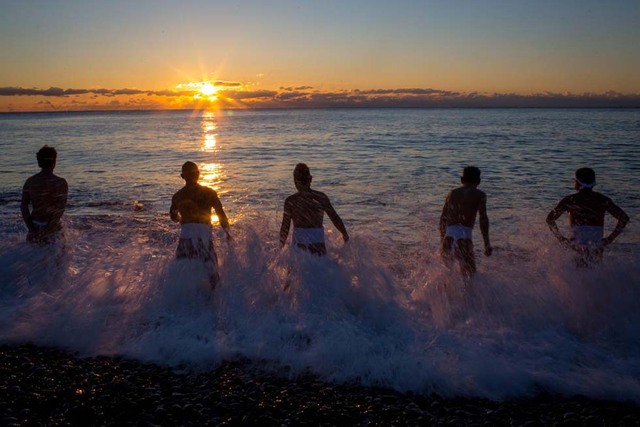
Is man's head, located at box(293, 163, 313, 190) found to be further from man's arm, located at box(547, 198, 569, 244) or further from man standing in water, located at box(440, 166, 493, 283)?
man's arm, located at box(547, 198, 569, 244)

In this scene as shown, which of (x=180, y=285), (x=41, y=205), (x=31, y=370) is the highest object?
(x=41, y=205)

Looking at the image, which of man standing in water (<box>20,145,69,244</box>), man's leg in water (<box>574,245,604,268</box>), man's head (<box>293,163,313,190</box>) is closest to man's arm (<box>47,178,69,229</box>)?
man standing in water (<box>20,145,69,244</box>)

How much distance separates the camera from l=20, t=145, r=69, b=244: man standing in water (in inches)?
286

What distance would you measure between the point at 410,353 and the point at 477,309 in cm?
157

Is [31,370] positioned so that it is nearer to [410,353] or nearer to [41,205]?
[41,205]

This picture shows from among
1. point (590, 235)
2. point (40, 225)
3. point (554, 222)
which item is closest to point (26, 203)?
point (40, 225)

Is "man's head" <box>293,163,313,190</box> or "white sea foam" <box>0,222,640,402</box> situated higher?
"man's head" <box>293,163,313,190</box>

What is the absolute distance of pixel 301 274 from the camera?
21.9 ft

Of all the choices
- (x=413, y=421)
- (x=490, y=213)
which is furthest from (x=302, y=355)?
(x=490, y=213)

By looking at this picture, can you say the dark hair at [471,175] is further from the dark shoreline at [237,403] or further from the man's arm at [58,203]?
the man's arm at [58,203]

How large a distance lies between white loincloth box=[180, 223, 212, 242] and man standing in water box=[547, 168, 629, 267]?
15.7 feet

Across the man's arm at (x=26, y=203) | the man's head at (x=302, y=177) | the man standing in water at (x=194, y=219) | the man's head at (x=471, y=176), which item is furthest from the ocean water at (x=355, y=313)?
the man's head at (x=471, y=176)

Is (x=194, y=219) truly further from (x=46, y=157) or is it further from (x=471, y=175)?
(x=471, y=175)

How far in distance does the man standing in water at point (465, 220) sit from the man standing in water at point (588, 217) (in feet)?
3.49
